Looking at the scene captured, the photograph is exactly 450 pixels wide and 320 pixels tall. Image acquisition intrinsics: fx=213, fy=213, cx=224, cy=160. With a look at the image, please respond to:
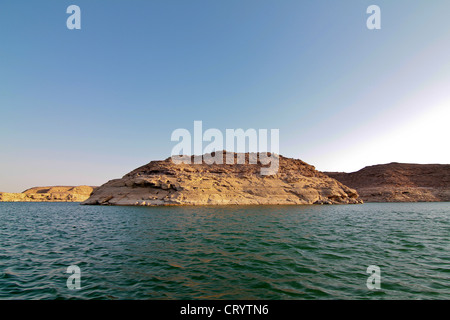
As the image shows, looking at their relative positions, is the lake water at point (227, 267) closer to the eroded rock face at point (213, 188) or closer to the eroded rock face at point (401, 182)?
the eroded rock face at point (213, 188)

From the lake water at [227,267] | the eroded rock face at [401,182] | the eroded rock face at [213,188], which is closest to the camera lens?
the lake water at [227,267]

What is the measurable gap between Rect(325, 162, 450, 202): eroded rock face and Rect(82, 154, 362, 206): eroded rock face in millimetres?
31761

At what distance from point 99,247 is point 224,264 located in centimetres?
707

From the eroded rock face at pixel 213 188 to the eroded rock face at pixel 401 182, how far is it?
31761mm

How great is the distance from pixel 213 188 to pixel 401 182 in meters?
93.8

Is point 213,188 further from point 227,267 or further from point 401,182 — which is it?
point 401,182

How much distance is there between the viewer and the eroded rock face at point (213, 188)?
4825cm

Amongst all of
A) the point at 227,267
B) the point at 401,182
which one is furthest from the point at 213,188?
the point at 401,182

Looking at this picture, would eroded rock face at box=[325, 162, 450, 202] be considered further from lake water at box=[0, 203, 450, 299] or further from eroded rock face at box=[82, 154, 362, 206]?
lake water at box=[0, 203, 450, 299]

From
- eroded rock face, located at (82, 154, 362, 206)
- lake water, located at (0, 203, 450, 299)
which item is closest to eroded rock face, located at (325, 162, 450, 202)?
eroded rock face, located at (82, 154, 362, 206)

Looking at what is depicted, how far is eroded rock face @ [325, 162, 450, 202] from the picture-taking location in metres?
80.9

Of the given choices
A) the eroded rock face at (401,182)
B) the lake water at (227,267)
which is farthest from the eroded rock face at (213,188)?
the lake water at (227,267)

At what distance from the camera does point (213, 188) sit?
51.3 metres

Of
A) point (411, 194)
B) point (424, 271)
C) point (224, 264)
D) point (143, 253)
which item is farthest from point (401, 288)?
point (411, 194)
